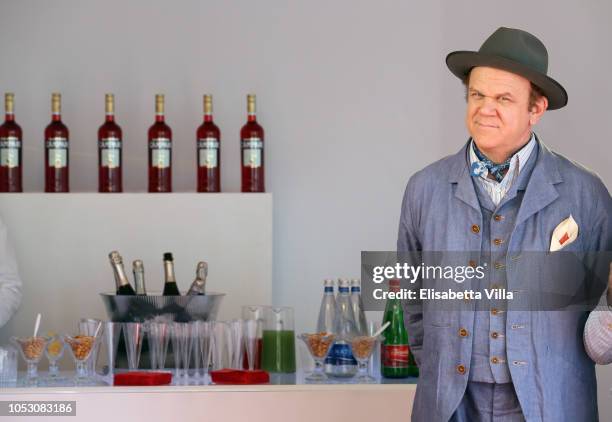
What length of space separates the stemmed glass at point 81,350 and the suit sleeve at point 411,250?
795 millimetres

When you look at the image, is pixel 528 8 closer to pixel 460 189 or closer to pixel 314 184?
pixel 314 184

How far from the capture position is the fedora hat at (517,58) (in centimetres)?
184

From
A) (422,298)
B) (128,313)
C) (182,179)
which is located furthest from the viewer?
(182,179)

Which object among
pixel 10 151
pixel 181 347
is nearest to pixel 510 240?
pixel 181 347

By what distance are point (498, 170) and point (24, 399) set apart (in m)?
1.20

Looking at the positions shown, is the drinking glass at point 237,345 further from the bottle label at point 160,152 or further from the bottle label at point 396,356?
the bottle label at point 160,152

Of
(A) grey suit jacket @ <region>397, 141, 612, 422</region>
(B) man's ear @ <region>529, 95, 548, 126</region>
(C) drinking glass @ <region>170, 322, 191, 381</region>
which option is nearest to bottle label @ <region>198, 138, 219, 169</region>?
(C) drinking glass @ <region>170, 322, 191, 381</region>

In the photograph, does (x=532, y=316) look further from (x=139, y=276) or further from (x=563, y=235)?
(x=139, y=276)

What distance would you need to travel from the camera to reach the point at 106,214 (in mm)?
2982

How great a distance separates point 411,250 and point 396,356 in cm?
60

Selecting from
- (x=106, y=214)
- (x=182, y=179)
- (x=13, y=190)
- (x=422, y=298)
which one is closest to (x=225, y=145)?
(x=182, y=179)

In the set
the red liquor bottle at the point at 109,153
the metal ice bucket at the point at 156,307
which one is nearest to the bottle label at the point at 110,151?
the red liquor bottle at the point at 109,153

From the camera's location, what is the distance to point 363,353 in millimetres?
2484

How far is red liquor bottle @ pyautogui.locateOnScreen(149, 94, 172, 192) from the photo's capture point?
2945mm
